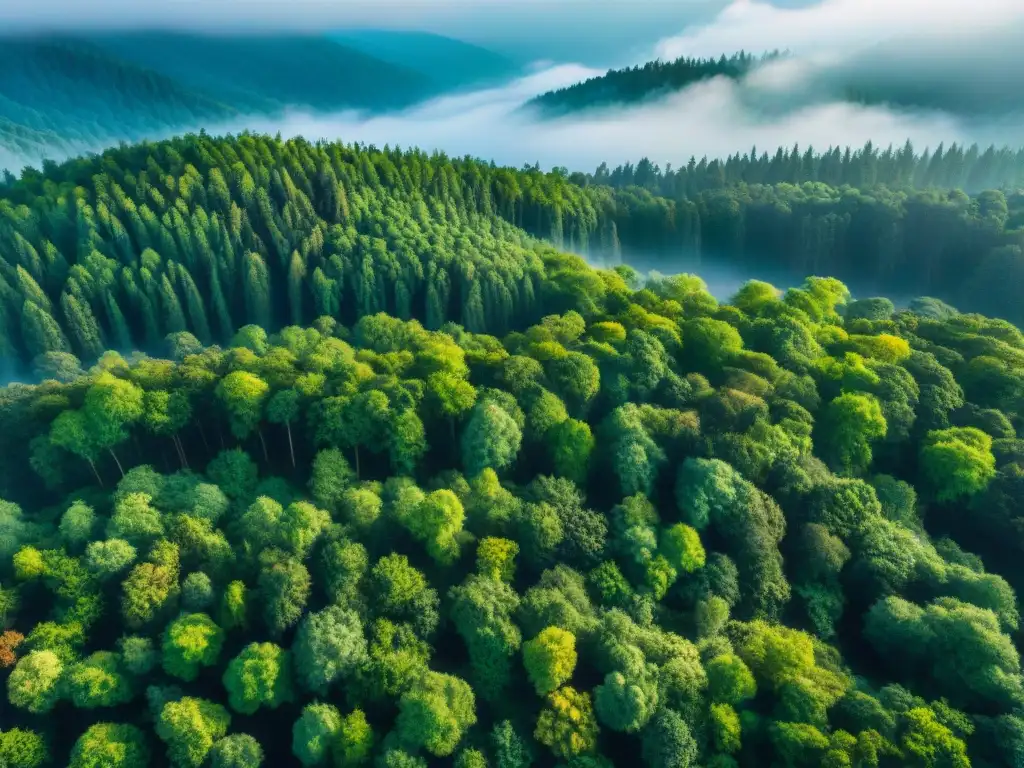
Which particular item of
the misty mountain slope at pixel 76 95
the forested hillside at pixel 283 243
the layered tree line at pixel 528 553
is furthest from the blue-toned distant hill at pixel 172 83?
the layered tree line at pixel 528 553

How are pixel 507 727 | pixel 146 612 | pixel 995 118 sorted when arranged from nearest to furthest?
1. pixel 507 727
2. pixel 146 612
3. pixel 995 118

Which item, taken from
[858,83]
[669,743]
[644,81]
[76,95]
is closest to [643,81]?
[644,81]

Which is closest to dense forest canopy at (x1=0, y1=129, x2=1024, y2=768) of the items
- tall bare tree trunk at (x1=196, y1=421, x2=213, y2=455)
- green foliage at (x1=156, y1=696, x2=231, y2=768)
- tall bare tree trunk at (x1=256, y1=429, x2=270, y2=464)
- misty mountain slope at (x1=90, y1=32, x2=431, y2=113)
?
green foliage at (x1=156, y1=696, x2=231, y2=768)

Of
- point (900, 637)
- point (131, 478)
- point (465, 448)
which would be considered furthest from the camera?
point (465, 448)

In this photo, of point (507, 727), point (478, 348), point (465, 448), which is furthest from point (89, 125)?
point (507, 727)

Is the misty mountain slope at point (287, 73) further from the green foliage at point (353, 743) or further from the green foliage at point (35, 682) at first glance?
the green foliage at point (353, 743)

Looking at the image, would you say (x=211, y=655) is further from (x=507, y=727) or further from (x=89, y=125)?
(x=89, y=125)
